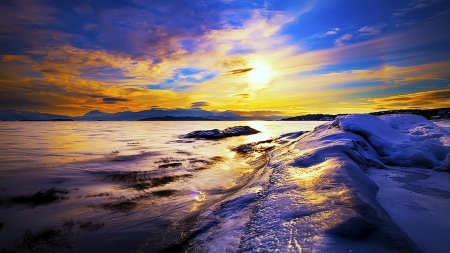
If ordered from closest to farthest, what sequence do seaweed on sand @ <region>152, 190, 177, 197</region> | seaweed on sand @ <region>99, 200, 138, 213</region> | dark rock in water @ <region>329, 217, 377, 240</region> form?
dark rock in water @ <region>329, 217, 377, 240</region> < seaweed on sand @ <region>99, 200, 138, 213</region> < seaweed on sand @ <region>152, 190, 177, 197</region>

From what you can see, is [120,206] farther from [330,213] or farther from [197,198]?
[330,213]

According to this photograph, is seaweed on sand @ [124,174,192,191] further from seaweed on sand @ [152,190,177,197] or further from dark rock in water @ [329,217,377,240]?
dark rock in water @ [329,217,377,240]

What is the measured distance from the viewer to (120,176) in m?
8.53

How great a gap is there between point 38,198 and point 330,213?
24.5ft

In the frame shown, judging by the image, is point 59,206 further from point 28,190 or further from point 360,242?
point 360,242

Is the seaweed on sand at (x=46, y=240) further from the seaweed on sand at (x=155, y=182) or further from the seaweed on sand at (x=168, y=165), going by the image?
the seaweed on sand at (x=168, y=165)

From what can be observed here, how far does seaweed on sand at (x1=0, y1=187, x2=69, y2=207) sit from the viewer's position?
5.59 meters

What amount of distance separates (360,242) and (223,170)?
777 cm

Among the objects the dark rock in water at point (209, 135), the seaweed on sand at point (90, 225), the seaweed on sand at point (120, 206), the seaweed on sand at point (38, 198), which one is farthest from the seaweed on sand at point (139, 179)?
the dark rock in water at point (209, 135)

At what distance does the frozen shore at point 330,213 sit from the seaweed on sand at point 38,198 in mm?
3972

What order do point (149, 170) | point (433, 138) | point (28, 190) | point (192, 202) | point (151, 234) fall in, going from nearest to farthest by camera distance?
point (151, 234) < point (192, 202) < point (28, 190) < point (433, 138) < point (149, 170)

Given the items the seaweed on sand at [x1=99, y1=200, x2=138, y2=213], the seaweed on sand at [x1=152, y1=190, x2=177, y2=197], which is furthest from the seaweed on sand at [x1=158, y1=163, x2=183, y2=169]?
the seaweed on sand at [x1=99, y1=200, x2=138, y2=213]

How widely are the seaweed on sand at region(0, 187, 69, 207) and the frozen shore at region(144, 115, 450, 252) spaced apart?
13.0 feet

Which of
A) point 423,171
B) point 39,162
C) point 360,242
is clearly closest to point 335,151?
point 423,171
